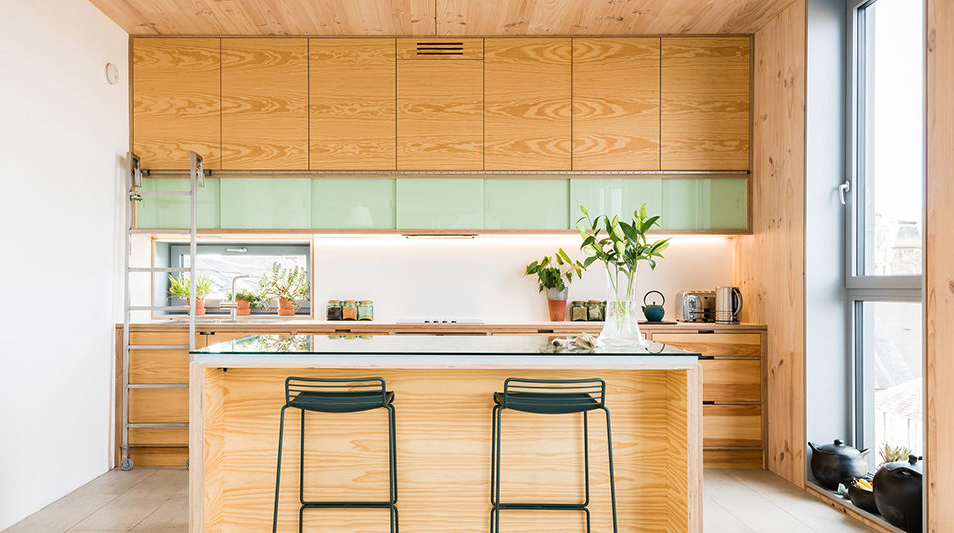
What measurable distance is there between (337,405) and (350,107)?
256 cm

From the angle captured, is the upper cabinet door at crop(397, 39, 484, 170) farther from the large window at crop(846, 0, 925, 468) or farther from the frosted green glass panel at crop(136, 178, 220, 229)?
the large window at crop(846, 0, 925, 468)

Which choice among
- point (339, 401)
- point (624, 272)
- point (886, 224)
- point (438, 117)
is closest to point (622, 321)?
point (624, 272)

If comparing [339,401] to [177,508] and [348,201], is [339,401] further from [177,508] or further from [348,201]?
[348,201]

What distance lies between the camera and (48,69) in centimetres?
342

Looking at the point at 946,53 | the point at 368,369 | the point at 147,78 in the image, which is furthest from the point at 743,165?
the point at 147,78

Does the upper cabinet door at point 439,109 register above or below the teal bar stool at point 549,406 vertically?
above

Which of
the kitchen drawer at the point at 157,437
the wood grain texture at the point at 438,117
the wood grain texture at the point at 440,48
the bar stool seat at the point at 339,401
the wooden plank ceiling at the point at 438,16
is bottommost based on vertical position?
the kitchen drawer at the point at 157,437

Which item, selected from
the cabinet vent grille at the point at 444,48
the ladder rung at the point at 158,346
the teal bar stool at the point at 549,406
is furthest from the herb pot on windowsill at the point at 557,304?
the ladder rung at the point at 158,346

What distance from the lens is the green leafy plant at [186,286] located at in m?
4.51

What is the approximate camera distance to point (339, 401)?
96.7 inches

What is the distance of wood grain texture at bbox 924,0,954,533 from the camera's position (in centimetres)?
260

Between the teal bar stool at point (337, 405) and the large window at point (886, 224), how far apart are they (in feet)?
8.37

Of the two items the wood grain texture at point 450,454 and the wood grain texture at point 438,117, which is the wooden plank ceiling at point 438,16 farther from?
the wood grain texture at point 450,454

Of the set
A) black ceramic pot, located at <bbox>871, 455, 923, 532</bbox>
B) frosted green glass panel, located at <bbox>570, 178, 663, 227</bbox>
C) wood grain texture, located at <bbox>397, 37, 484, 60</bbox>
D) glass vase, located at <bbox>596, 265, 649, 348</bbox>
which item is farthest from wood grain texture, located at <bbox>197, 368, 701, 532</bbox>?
wood grain texture, located at <bbox>397, 37, 484, 60</bbox>
